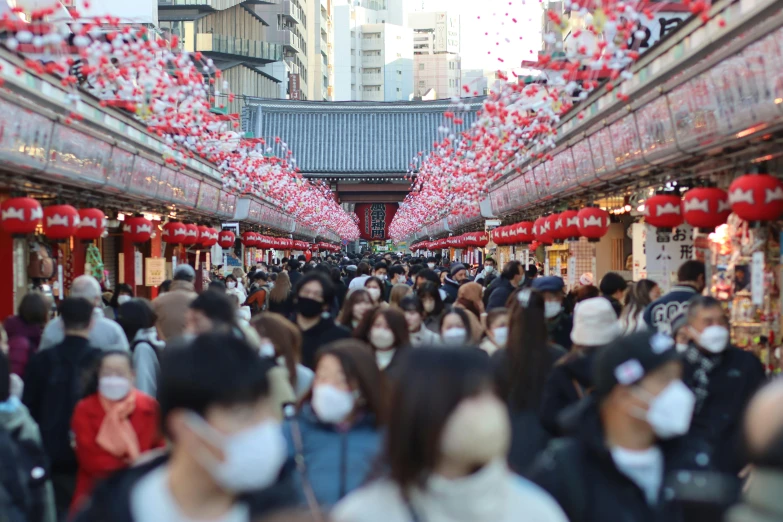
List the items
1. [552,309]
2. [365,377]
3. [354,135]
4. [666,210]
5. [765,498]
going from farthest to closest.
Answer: [354,135] → [666,210] → [552,309] → [365,377] → [765,498]

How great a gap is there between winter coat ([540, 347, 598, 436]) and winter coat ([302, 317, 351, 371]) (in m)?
2.48

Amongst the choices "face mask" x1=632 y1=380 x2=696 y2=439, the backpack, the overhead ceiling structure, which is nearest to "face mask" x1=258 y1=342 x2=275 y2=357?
the backpack

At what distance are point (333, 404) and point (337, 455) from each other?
0.67ft

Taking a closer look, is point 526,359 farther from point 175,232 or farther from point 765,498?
point 175,232

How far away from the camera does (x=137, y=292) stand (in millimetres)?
21266

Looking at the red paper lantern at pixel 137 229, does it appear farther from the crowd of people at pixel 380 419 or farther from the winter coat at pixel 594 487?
the winter coat at pixel 594 487

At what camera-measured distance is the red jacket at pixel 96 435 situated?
5289 millimetres

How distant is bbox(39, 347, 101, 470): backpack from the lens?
604 centimetres

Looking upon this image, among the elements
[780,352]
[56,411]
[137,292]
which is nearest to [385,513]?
[56,411]

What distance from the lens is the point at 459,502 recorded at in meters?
2.73

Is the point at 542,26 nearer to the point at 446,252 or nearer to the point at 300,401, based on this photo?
the point at 446,252

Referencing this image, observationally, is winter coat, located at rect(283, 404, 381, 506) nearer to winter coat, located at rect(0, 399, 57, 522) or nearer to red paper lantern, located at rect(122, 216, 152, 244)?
winter coat, located at rect(0, 399, 57, 522)

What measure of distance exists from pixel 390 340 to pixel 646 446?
332 centimetres

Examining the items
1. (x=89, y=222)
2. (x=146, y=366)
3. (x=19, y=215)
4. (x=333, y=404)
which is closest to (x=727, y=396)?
(x=333, y=404)
